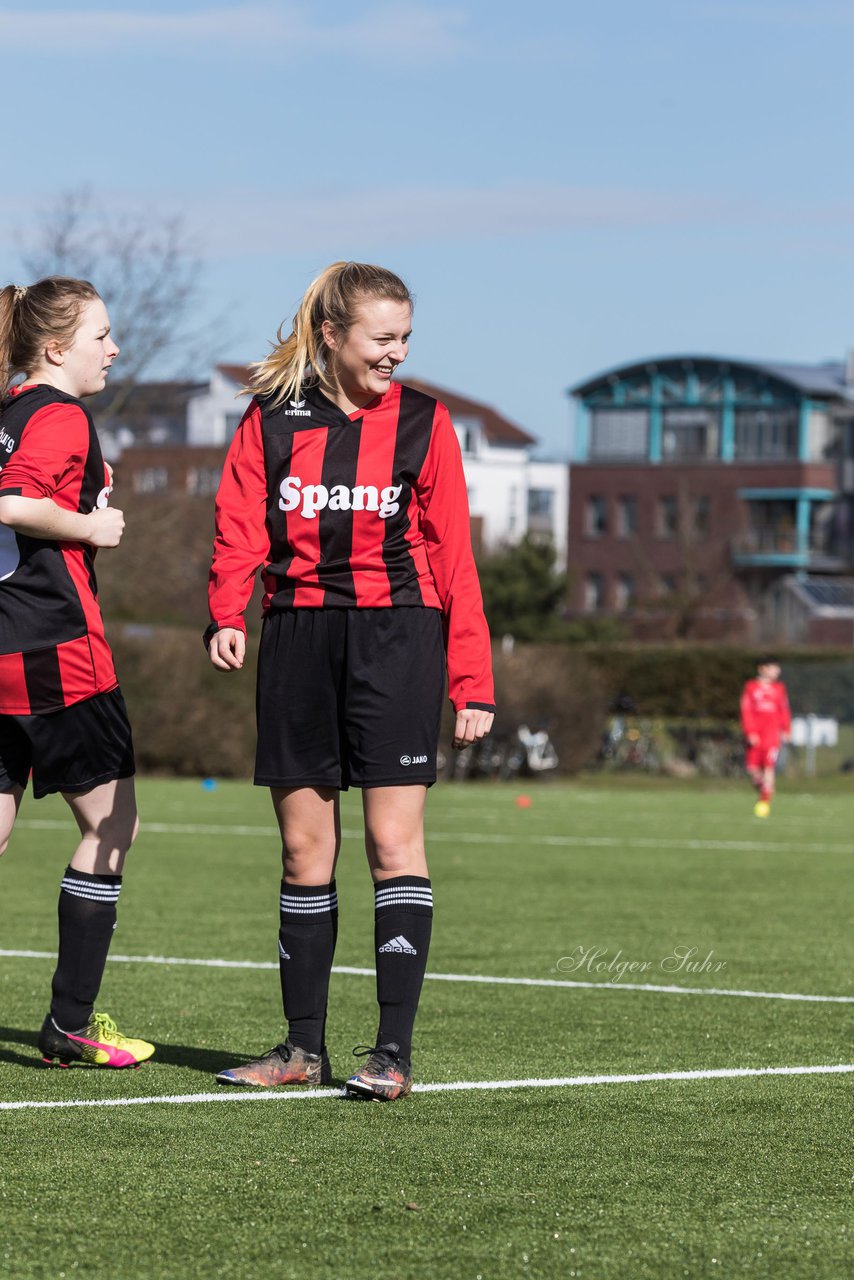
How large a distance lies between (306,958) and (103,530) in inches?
48.1

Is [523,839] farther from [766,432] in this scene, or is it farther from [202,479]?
[766,432]

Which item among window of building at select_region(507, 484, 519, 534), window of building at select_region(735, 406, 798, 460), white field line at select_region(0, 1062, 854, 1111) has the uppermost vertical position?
window of building at select_region(735, 406, 798, 460)

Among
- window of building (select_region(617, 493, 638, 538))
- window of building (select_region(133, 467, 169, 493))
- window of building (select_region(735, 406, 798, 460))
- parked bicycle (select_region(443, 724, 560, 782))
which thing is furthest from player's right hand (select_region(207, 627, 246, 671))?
window of building (select_region(617, 493, 638, 538))

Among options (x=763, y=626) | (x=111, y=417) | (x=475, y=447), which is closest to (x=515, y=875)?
(x=111, y=417)

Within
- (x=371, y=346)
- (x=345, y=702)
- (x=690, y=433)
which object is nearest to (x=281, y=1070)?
(x=345, y=702)

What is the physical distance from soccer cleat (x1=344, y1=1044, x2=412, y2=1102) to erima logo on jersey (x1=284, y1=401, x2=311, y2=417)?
161 centimetres

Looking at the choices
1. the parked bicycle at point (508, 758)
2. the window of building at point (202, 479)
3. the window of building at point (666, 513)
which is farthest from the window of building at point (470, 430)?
the parked bicycle at point (508, 758)

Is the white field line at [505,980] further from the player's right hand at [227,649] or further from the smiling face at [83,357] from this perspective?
the smiling face at [83,357]

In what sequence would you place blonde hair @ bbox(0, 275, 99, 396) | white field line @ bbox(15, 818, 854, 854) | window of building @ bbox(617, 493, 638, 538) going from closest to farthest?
blonde hair @ bbox(0, 275, 99, 396) → white field line @ bbox(15, 818, 854, 854) → window of building @ bbox(617, 493, 638, 538)

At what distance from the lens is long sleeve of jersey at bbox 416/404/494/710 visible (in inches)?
203

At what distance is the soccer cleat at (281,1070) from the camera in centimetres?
511

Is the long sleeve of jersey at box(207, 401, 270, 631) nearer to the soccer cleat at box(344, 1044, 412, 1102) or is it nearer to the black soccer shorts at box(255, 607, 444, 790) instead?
the black soccer shorts at box(255, 607, 444, 790)

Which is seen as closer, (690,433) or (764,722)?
(764,722)

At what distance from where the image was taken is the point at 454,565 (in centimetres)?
518
